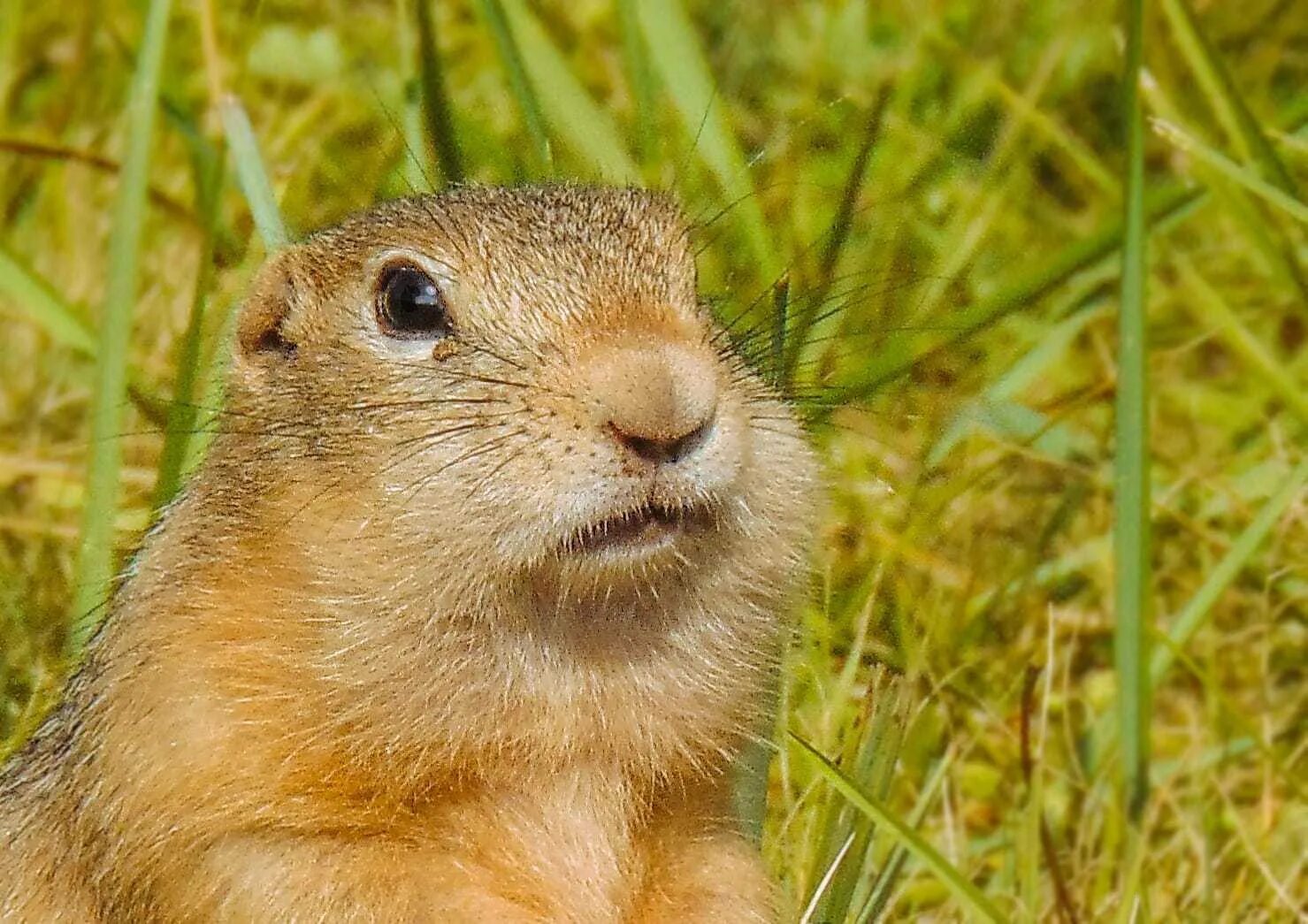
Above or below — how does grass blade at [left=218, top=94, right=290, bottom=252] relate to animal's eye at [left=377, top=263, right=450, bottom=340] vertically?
above

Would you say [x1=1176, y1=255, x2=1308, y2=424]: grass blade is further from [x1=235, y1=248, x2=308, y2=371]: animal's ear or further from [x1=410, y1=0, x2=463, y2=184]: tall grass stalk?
[x1=235, y1=248, x2=308, y2=371]: animal's ear

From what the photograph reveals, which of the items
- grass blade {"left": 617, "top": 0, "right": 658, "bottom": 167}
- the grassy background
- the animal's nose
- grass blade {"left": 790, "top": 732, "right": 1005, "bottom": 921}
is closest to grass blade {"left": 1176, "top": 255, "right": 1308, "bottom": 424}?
the grassy background

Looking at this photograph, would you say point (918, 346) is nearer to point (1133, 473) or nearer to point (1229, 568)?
point (1229, 568)

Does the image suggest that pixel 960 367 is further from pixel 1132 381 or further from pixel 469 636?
pixel 469 636

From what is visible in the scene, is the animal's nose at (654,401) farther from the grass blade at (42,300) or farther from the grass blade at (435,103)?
the grass blade at (42,300)

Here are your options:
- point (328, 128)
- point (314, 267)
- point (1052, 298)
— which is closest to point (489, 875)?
point (314, 267)

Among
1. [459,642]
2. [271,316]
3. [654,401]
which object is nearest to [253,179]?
[271,316]

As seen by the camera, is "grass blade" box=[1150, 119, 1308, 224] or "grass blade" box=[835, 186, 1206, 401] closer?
"grass blade" box=[1150, 119, 1308, 224]

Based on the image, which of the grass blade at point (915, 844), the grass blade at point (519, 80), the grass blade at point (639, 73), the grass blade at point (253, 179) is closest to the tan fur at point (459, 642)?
the grass blade at point (915, 844)
